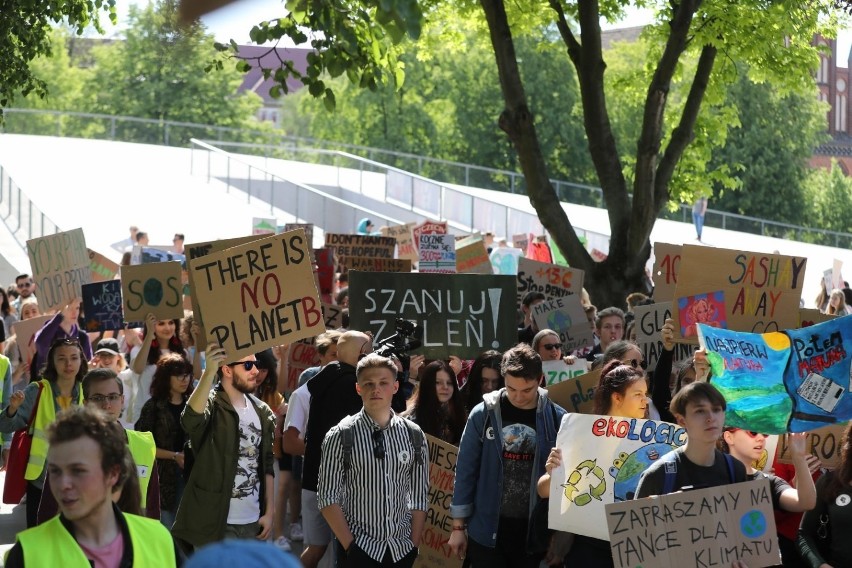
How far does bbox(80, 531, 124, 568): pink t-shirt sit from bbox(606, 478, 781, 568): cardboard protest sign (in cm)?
213

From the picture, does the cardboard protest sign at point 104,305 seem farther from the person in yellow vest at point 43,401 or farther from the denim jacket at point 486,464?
the denim jacket at point 486,464

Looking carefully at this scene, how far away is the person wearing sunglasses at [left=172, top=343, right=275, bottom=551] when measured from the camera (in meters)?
7.01

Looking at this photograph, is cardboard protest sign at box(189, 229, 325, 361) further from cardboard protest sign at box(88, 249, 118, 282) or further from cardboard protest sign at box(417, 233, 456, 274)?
cardboard protest sign at box(88, 249, 118, 282)

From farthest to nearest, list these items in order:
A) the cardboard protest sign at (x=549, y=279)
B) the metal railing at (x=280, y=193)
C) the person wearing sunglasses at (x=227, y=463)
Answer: the metal railing at (x=280, y=193) → the cardboard protest sign at (x=549, y=279) → the person wearing sunglasses at (x=227, y=463)

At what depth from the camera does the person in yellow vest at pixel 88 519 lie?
3879 mm

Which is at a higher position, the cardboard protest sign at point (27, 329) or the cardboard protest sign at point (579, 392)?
the cardboard protest sign at point (579, 392)

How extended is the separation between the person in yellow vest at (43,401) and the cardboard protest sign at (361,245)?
9529 mm

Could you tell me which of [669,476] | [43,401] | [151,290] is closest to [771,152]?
[151,290]

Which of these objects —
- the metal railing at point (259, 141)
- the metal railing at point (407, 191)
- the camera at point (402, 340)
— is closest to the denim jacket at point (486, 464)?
the camera at point (402, 340)

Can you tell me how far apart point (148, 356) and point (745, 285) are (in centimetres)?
455

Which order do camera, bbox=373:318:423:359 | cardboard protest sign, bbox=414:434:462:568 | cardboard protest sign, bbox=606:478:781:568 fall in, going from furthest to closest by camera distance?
camera, bbox=373:318:423:359, cardboard protest sign, bbox=414:434:462:568, cardboard protest sign, bbox=606:478:781:568

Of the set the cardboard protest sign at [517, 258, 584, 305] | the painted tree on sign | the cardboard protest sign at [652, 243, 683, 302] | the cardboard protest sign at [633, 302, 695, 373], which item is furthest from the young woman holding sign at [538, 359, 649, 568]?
the painted tree on sign

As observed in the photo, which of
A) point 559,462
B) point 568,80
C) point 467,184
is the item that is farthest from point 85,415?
point 568,80

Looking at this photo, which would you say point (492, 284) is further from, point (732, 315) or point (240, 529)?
point (240, 529)
